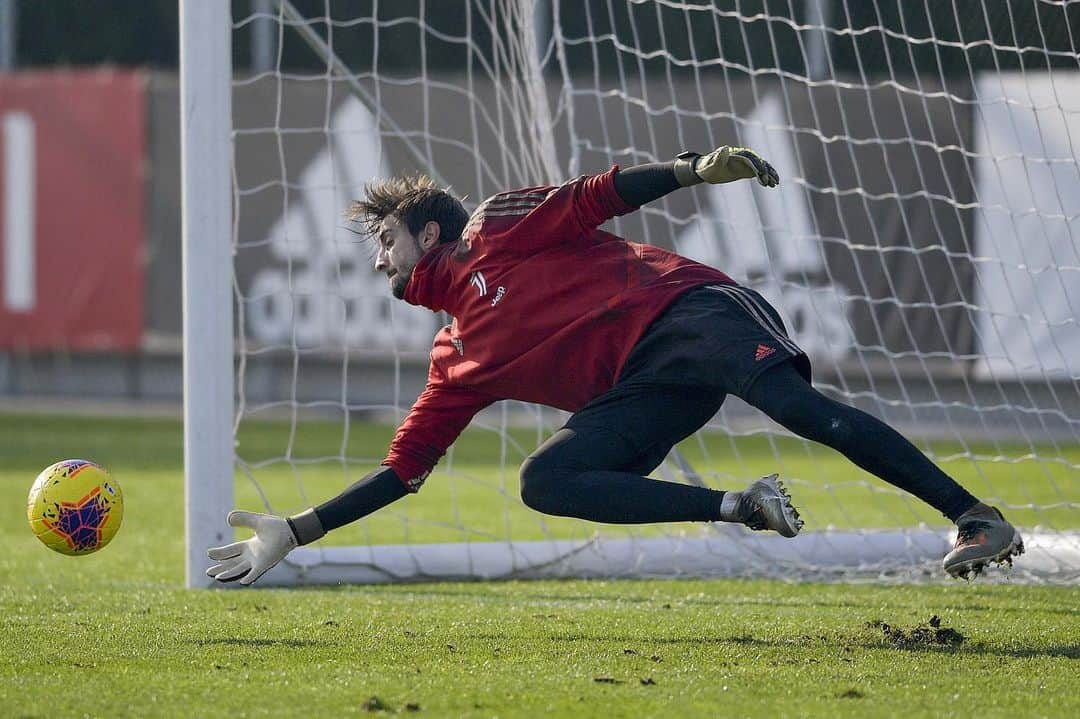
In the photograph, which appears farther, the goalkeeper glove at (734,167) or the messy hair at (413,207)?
the messy hair at (413,207)

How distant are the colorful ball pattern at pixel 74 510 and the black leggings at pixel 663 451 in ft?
4.45

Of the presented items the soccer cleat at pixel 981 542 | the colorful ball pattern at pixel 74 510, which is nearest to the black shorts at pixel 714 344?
the soccer cleat at pixel 981 542

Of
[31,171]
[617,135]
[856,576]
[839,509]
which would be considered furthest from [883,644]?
[31,171]

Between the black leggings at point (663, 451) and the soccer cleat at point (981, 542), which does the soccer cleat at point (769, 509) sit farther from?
the soccer cleat at point (981, 542)

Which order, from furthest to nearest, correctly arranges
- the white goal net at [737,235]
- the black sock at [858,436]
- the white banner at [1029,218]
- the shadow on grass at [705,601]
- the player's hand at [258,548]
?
the white banner at [1029,218] < the white goal net at [737,235] < the shadow on grass at [705,601] < the player's hand at [258,548] < the black sock at [858,436]

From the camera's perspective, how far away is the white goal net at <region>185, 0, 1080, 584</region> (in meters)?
5.93

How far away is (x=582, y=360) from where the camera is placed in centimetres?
423

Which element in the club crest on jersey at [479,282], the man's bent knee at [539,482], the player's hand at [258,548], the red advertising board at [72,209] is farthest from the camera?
the red advertising board at [72,209]

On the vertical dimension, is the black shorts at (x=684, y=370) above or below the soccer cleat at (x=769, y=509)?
above

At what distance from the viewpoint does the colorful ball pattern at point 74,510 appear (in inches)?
171

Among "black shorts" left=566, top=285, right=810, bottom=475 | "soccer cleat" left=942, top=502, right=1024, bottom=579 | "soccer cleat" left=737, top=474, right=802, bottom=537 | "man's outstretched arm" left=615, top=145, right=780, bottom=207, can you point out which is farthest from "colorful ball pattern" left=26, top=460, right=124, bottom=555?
"soccer cleat" left=942, top=502, right=1024, bottom=579

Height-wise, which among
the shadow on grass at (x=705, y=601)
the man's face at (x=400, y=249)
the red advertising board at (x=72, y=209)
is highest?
the red advertising board at (x=72, y=209)

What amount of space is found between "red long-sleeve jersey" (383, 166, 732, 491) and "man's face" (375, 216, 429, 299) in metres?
0.07

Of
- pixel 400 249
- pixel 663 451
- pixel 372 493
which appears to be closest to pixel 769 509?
pixel 663 451
